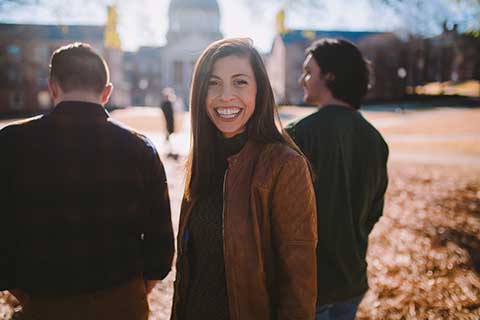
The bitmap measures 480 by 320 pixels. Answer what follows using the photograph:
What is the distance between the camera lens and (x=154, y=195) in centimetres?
242

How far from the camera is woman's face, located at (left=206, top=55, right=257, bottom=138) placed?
2.05 metres

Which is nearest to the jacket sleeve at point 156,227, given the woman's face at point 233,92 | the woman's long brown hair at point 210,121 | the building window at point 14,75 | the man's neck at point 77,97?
the woman's long brown hair at point 210,121

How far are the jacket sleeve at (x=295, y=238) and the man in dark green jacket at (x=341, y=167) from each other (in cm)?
59

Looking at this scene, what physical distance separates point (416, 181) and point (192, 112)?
31.7 feet

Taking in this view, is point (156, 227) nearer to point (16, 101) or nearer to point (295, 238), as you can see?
point (295, 238)

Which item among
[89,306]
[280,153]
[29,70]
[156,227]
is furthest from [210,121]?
[29,70]

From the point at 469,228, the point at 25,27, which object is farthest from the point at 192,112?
the point at 25,27

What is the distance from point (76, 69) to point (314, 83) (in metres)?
1.62

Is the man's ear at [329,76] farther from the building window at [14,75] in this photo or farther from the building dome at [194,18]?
the building dome at [194,18]

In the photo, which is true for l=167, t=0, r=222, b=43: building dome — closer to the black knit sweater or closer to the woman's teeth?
the woman's teeth

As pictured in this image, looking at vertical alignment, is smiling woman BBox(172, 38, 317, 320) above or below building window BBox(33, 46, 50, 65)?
below

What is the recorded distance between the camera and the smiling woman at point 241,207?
185 cm

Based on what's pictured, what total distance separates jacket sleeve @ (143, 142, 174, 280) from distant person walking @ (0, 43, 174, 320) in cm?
9

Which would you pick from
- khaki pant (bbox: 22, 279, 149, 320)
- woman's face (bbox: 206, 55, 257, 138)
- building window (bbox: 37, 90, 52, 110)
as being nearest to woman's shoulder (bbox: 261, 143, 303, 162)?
woman's face (bbox: 206, 55, 257, 138)
